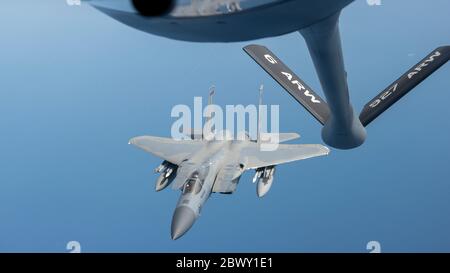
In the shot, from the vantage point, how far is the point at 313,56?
4.97 metres

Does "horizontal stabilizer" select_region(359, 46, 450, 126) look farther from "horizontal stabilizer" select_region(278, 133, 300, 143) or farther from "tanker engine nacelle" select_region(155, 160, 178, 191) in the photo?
"tanker engine nacelle" select_region(155, 160, 178, 191)

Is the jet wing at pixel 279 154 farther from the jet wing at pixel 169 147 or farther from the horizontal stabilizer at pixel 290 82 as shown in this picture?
the horizontal stabilizer at pixel 290 82

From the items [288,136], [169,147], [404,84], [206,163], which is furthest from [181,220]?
[404,84]

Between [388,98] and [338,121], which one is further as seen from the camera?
[388,98]

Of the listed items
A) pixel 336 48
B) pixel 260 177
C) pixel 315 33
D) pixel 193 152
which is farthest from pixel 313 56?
pixel 193 152

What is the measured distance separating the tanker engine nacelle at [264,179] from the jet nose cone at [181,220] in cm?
163

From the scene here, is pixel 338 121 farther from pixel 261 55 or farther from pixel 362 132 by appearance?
pixel 261 55

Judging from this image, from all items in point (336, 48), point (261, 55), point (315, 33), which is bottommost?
point (315, 33)

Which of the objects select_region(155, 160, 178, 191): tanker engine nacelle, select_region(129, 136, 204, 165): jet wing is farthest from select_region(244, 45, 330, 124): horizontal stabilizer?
select_region(155, 160, 178, 191): tanker engine nacelle

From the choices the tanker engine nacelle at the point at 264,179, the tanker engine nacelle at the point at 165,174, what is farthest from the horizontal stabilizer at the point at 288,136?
the tanker engine nacelle at the point at 165,174

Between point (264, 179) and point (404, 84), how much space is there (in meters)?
3.92

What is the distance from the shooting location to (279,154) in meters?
12.6

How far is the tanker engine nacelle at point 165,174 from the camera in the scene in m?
12.0

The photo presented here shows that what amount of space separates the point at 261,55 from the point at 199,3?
8882 mm
